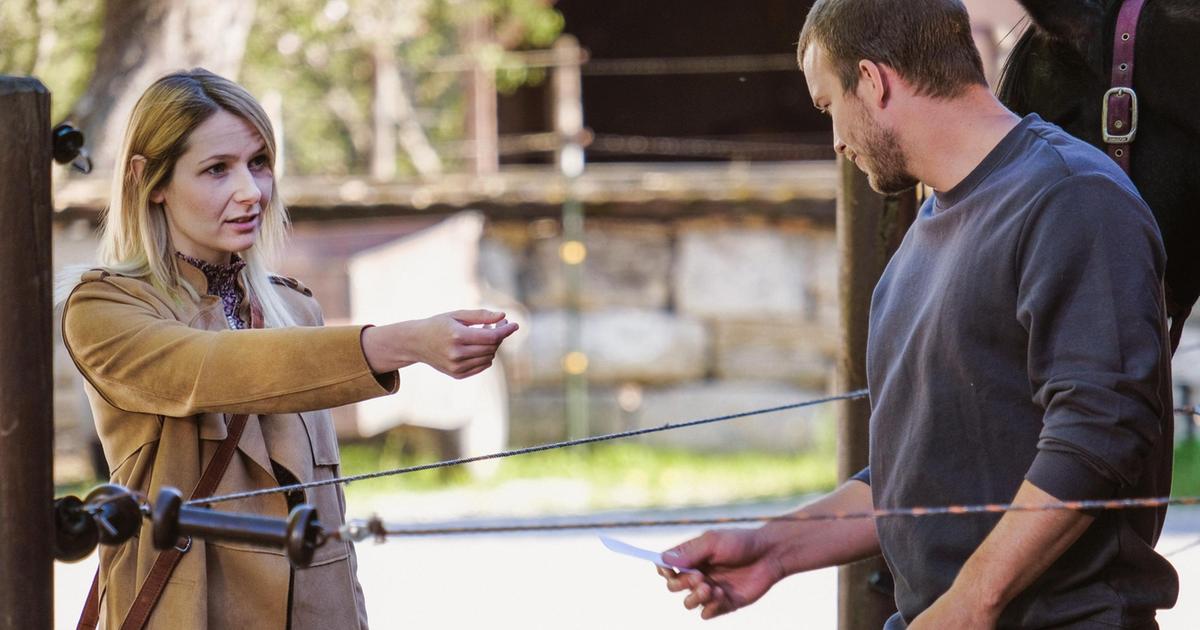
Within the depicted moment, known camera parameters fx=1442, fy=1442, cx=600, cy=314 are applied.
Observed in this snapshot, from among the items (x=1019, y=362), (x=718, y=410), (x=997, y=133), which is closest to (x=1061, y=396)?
(x=1019, y=362)

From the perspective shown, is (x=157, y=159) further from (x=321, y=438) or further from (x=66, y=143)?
(x=321, y=438)

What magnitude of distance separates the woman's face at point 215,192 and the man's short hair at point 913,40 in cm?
100

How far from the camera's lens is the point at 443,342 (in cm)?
197

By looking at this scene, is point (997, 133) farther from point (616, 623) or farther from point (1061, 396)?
point (616, 623)

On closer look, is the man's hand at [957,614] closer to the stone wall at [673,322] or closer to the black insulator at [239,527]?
the black insulator at [239,527]

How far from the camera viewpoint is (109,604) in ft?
7.32

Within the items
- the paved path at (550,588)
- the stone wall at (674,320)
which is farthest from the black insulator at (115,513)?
the stone wall at (674,320)

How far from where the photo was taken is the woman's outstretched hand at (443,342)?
6.45ft

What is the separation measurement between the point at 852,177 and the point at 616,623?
269 cm

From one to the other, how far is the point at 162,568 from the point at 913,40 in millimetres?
1337

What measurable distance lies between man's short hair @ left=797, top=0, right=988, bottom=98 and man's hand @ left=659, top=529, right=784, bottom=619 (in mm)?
740

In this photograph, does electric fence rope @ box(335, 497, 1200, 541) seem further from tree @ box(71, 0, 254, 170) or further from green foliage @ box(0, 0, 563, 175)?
green foliage @ box(0, 0, 563, 175)

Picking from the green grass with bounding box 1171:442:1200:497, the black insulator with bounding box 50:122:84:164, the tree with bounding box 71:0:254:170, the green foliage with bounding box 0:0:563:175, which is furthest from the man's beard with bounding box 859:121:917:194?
the green foliage with bounding box 0:0:563:175

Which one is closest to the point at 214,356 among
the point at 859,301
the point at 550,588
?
the point at 859,301
